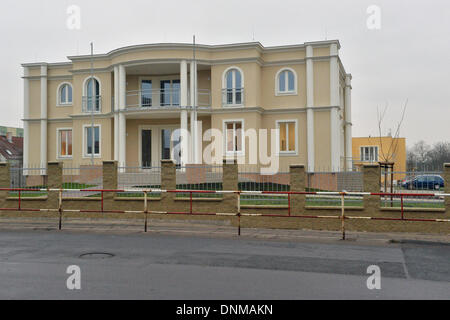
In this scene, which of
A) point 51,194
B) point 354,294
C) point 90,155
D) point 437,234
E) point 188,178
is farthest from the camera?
point 90,155

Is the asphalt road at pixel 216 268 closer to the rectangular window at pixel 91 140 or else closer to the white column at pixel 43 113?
the rectangular window at pixel 91 140

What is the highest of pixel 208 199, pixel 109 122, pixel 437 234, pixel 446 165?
pixel 109 122

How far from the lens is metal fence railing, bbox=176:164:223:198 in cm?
1630

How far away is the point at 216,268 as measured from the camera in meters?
8.09

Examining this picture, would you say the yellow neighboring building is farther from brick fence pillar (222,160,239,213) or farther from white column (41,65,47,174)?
brick fence pillar (222,160,239,213)

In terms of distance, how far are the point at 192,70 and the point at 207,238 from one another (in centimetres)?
1586

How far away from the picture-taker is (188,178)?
→ 70.5 ft

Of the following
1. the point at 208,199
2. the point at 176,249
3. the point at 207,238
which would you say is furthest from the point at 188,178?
the point at 176,249

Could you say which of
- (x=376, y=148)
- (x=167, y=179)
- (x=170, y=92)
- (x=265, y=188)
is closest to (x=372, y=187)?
(x=265, y=188)

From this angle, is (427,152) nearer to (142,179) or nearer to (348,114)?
(348,114)

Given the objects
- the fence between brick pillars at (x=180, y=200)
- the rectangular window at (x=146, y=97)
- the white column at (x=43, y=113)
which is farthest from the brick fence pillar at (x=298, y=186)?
the white column at (x=43, y=113)

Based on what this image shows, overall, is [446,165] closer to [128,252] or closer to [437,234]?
[437,234]

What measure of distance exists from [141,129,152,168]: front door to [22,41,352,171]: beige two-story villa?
65 millimetres

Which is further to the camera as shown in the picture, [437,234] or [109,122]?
[109,122]
